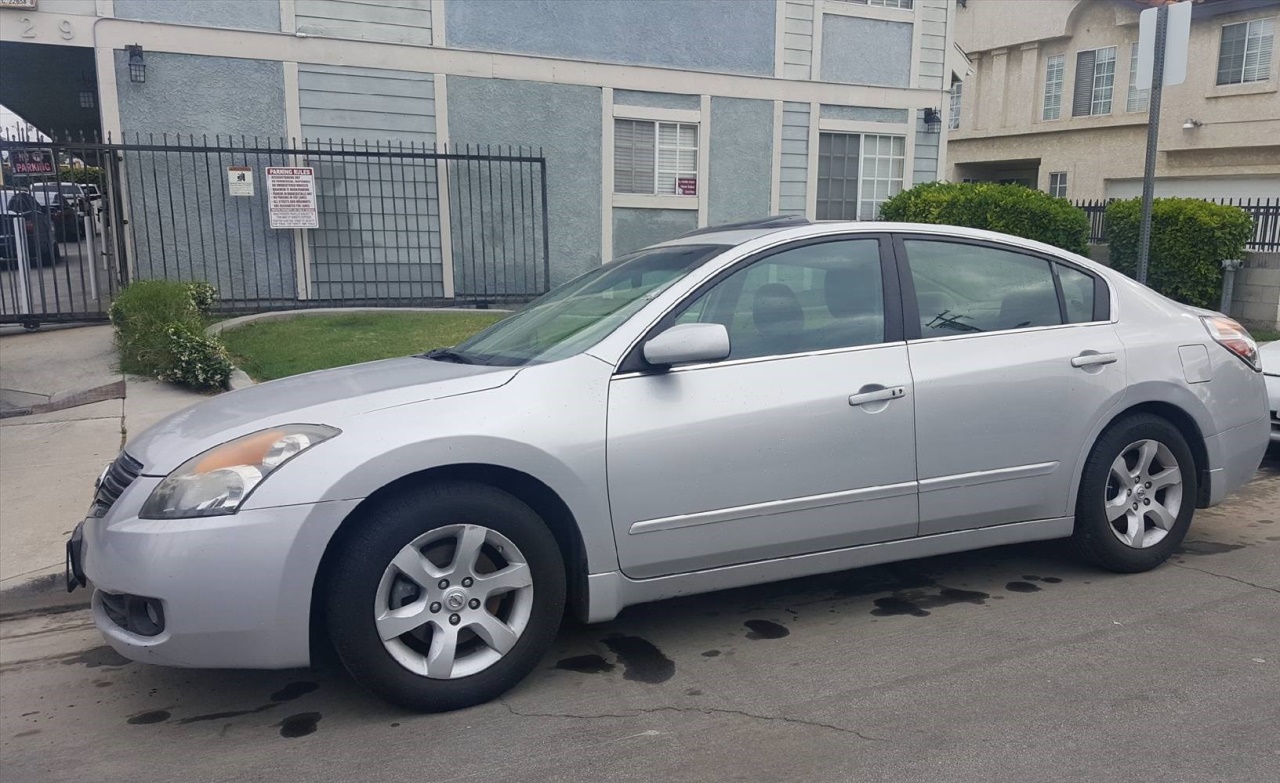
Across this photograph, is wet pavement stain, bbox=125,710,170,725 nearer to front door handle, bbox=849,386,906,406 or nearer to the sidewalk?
the sidewalk

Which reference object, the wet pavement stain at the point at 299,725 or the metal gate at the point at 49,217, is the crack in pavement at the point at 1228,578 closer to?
the wet pavement stain at the point at 299,725

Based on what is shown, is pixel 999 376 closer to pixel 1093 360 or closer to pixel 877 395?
pixel 1093 360

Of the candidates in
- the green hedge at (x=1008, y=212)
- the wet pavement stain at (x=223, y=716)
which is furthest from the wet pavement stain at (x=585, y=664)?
the green hedge at (x=1008, y=212)

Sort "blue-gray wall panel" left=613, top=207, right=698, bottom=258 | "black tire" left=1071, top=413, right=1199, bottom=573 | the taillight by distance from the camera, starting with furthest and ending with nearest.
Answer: "blue-gray wall panel" left=613, top=207, right=698, bottom=258, the taillight, "black tire" left=1071, top=413, right=1199, bottom=573

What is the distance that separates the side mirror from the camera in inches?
143

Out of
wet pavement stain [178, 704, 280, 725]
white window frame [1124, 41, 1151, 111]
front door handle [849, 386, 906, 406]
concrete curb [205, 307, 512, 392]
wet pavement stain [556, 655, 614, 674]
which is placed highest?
white window frame [1124, 41, 1151, 111]

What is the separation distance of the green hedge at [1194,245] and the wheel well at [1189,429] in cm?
865

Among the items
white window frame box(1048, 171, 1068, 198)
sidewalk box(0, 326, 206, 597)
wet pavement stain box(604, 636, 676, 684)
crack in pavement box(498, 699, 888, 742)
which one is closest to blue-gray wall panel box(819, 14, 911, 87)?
sidewalk box(0, 326, 206, 597)

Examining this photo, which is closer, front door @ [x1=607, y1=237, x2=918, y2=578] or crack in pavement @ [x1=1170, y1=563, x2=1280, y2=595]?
front door @ [x1=607, y1=237, x2=918, y2=578]

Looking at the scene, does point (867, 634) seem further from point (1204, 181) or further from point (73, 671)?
point (1204, 181)

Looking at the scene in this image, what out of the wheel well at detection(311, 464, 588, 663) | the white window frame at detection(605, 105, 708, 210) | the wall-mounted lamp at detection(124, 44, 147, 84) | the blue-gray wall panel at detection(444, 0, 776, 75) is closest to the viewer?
the wheel well at detection(311, 464, 588, 663)

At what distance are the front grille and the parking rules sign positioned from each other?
8.37 m

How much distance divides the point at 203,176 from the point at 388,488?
9.36 metres

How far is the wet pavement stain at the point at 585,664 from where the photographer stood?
3760 millimetres
